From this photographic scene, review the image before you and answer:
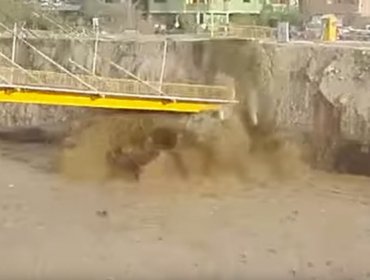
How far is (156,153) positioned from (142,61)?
694 cm

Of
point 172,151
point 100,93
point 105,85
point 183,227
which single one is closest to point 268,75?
point 172,151

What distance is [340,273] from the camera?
14078mm

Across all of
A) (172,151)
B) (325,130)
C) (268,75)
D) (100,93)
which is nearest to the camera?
(100,93)

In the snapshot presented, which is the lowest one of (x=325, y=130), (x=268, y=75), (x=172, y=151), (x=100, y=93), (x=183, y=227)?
(x=183, y=227)

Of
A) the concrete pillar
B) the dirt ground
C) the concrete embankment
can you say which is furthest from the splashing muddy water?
the concrete embankment

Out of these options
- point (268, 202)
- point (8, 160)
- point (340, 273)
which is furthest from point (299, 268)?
point (8, 160)

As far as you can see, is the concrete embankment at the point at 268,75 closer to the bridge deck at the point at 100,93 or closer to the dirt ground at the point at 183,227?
the bridge deck at the point at 100,93

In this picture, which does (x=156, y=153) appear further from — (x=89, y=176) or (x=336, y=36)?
(x=336, y=36)

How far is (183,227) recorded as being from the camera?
667 inches

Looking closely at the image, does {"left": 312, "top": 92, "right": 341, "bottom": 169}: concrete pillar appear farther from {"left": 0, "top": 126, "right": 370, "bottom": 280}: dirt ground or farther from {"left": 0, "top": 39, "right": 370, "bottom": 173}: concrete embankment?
{"left": 0, "top": 126, "right": 370, "bottom": 280}: dirt ground

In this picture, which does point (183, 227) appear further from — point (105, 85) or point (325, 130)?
point (325, 130)

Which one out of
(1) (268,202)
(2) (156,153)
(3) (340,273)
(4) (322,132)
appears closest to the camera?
(3) (340,273)

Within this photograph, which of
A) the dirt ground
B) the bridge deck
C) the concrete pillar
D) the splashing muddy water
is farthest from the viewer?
the concrete pillar

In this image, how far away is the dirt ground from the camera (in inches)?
556
